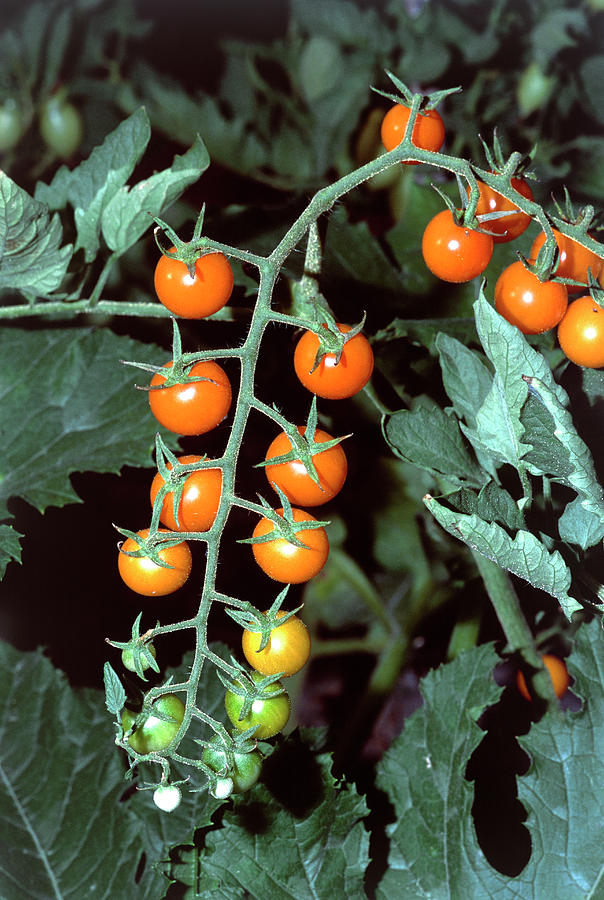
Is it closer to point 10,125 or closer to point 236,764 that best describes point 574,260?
point 236,764

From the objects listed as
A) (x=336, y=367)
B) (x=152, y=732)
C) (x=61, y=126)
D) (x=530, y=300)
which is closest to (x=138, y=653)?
(x=152, y=732)

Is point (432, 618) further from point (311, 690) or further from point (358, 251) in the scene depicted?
point (358, 251)

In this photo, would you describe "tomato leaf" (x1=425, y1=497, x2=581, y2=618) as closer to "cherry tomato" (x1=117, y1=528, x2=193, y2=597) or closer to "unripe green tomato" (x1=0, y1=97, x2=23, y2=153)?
"cherry tomato" (x1=117, y1=528, x2=193, y2=597)

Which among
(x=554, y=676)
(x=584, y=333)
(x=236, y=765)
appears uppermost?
(x=584, y=333)

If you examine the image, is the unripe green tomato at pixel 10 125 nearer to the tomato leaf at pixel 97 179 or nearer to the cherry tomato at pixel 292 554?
the tomato leaf at pixel 97 179

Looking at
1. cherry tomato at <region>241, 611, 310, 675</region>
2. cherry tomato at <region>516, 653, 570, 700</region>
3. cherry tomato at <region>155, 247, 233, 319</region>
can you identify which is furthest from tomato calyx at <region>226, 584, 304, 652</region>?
cherry tomato at <region>516, 653, 570, 700</region>
